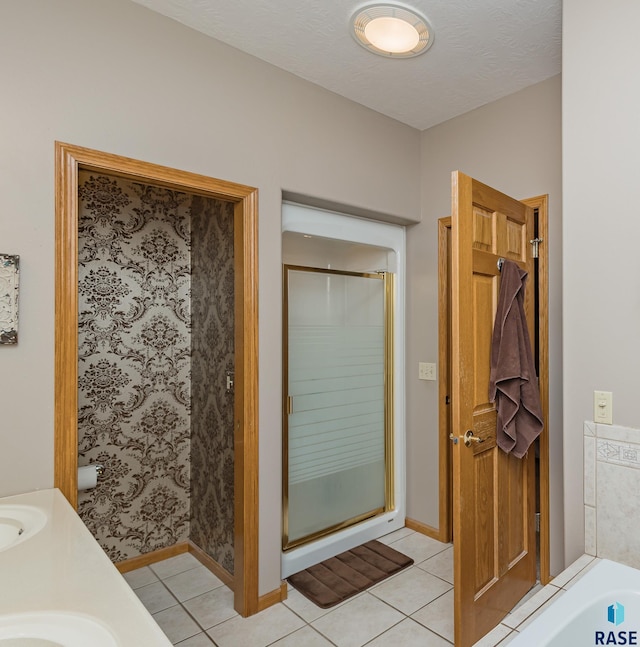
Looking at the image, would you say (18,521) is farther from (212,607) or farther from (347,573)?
A: (347,573)

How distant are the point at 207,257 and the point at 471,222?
1.58m

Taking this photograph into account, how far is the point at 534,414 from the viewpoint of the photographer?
84.3 inches

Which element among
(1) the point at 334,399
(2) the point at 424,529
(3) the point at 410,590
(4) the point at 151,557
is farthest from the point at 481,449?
(4) the point at 151,557

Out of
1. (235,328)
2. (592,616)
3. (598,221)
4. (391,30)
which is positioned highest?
(391,30)

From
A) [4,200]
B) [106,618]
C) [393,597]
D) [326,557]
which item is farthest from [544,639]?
[4,200]

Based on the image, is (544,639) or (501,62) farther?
(501,62)

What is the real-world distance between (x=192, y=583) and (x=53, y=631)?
1951mm

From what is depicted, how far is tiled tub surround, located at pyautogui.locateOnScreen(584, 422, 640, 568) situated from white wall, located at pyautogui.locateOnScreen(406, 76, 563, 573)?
27.0 inches

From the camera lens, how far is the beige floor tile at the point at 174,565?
273cm

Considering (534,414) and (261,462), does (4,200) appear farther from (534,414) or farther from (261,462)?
(534,414)

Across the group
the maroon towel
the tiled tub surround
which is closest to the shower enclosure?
the maroon towel

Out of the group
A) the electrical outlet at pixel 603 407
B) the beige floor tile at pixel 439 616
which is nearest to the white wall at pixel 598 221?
the electrical outlet at pixel 603 407

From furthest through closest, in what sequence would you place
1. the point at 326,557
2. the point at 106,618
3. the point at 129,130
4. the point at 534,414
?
the point at 326,557
the point at 534,414
the point at 129,130
the point at 106,618

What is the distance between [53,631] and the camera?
87cm
